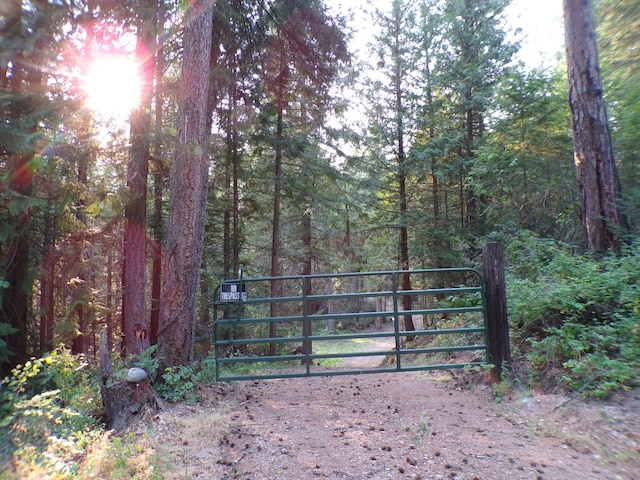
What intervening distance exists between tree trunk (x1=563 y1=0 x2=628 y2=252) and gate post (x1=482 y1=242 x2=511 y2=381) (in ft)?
7.76

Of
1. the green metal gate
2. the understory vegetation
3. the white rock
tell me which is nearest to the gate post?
the green metal gate

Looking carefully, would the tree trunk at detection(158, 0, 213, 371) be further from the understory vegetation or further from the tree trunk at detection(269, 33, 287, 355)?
the tree trunk at detection(269, 33, 287, 355)

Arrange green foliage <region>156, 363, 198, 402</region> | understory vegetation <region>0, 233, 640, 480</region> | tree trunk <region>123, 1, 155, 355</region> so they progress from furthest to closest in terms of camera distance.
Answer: tree trunk <region>123, 1, 155, 355</region> → green foliage <region>156, 363, 198, 402</region> → understory vegetation <region>0, 233, 640, 480</region>

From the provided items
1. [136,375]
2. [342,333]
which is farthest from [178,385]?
[342,333]

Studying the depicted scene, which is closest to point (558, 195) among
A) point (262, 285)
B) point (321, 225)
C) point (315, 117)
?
point (315, 117)

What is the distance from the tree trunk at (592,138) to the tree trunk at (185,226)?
679 centimetres

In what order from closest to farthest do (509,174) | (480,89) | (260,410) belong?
(260,410) < (509,174) < (480,89)

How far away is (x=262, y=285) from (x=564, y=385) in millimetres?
11319

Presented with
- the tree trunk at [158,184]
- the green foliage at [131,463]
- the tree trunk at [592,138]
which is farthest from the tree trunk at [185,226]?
the tree trunk at [592,138]

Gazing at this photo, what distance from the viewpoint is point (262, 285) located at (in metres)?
14.8

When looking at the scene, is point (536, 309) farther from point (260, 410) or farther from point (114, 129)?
point (114, 129)

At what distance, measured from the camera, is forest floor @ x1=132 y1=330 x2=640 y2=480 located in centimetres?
344

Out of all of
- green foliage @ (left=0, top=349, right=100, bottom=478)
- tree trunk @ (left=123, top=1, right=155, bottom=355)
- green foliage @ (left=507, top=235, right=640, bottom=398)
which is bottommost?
green foliage @ (left=0, top=349, right=100, bottom=478)

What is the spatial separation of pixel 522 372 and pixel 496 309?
3.12ft
